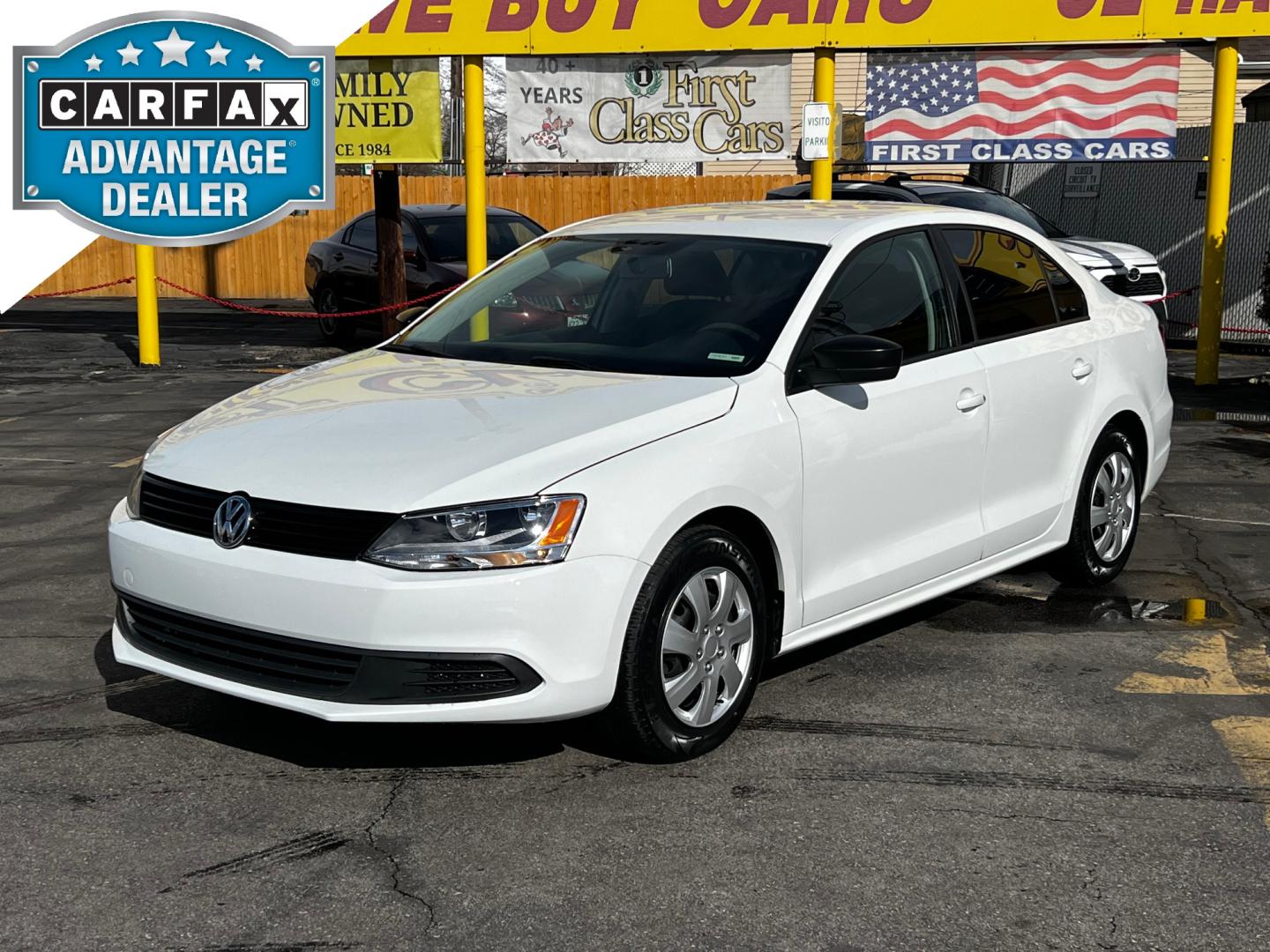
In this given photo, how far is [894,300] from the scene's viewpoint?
5.92 metres

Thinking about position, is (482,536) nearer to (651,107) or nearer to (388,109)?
(651,107)

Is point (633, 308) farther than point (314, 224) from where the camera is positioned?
No

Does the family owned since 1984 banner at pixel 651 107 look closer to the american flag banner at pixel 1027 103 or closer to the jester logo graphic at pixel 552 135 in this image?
the jester logo graphic at pixel 552 135

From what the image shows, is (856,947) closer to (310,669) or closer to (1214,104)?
(310,669)

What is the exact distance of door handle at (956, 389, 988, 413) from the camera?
5.91 metres

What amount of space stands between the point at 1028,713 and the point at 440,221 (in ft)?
47.5

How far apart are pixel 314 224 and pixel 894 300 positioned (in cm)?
2454

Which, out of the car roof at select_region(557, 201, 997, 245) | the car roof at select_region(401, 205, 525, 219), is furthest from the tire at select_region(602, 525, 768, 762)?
the car roof at select_region(401, 205, 525, 219)

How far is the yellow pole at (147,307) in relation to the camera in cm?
1666

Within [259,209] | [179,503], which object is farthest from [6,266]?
[179,503]

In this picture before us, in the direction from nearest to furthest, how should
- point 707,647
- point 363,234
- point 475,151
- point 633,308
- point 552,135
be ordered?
point 707,647 < point 633,308 < point 475,151 < point 552,135 < point 363,234

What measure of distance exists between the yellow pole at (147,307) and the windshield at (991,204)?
7.93 meters

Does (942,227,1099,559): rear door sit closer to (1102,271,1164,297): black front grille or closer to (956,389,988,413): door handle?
(956,389,988,413): door handle

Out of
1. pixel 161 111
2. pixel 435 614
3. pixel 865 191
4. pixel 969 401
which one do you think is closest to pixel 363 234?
pixel 161 111
